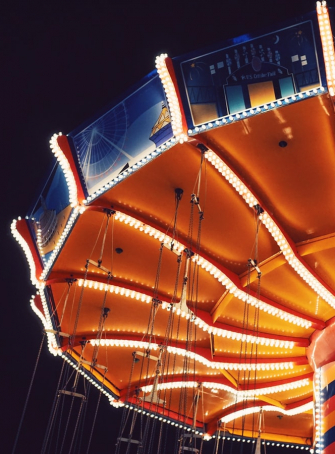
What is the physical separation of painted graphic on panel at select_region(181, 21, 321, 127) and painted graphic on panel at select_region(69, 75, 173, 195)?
2.68 feet

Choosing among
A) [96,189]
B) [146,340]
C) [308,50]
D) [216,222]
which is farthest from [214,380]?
[308,50]

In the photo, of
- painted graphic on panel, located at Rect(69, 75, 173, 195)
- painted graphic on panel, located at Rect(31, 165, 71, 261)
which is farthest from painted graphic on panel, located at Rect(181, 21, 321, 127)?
painted graphic on panel, located at Rect(31, 165, 71, 261)

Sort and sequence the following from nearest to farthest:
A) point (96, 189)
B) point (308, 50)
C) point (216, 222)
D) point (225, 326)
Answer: point (308, 50) → point (96, 189) → point (216, 222) → point (225, 326)

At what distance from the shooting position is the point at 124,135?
1197 centimetres

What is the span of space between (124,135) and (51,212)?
12.2 feet

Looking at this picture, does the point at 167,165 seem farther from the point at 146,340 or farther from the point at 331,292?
the point at 146,340

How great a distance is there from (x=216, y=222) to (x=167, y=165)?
225 centimetres

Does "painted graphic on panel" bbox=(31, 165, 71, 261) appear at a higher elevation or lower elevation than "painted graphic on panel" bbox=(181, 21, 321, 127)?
lower

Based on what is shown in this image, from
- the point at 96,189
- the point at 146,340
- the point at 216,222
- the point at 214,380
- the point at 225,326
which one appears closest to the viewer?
the point at 96,189

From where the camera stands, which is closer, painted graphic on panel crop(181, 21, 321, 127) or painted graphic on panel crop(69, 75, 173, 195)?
painted graphic on panel crop(181, 21, 321, 127)

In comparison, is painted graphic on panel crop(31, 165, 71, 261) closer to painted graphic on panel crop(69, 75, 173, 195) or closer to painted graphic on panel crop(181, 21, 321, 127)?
painted graphic on panel crop(69, 75, 173, 195)

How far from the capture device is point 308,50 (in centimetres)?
1024

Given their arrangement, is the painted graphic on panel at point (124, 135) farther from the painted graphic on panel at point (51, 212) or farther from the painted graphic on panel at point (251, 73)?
the painted graphic on panel at point (51, 212)

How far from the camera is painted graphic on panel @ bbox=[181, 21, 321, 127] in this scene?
1025 centimetres
